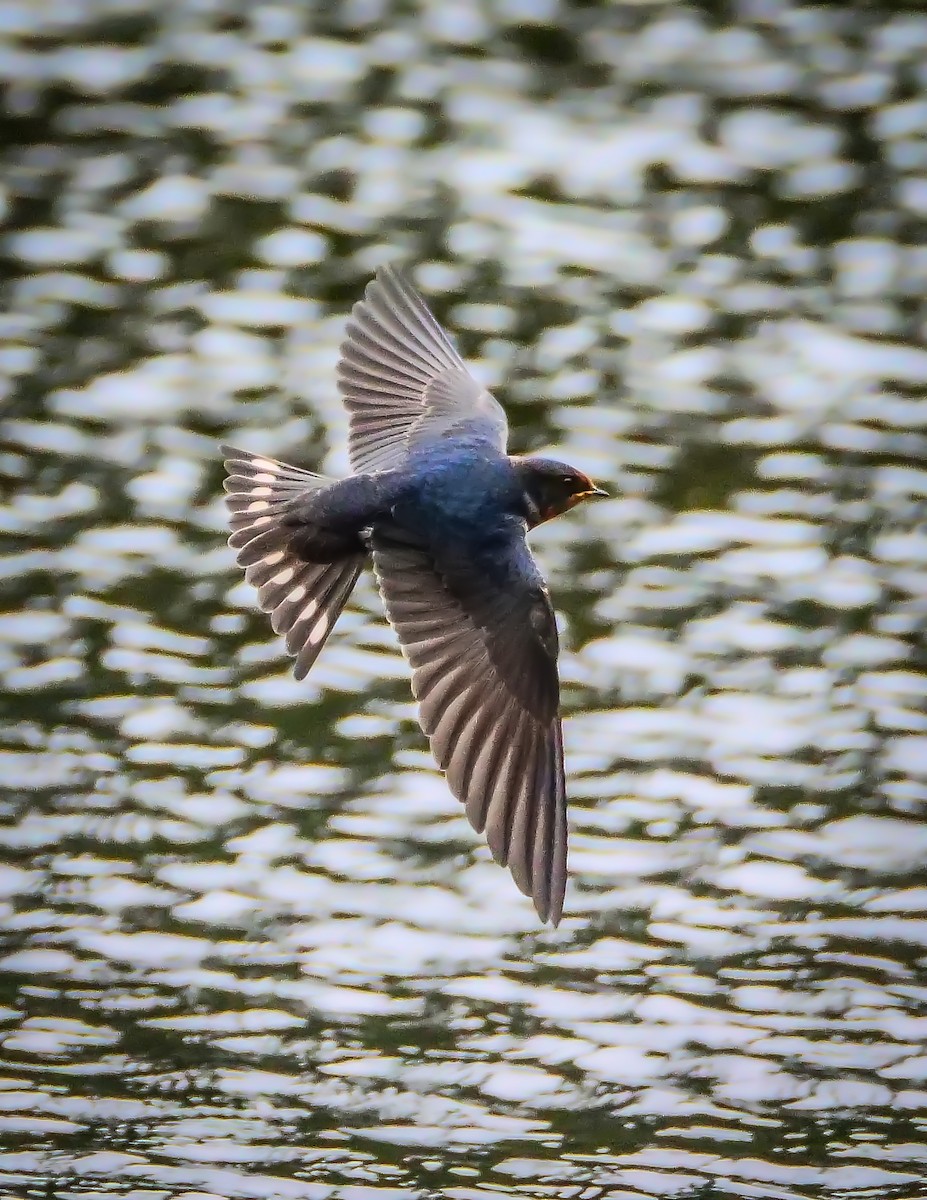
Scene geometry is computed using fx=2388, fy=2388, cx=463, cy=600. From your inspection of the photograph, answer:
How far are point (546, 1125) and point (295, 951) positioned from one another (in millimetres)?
777

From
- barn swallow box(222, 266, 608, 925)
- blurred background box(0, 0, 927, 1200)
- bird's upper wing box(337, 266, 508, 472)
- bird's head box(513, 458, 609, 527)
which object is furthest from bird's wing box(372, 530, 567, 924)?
blurred background box(0, 0, 927, 1200)

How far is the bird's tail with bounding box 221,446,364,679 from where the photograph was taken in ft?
→ 15.6

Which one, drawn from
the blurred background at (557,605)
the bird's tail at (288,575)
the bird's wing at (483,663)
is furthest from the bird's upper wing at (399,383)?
the blurred background at (557,605)

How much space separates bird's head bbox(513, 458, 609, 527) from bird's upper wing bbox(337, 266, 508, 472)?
10cm

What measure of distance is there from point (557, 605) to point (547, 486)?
6.13 ft

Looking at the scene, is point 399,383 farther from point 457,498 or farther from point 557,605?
point 557,605

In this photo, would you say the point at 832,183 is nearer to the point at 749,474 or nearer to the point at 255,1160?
the point at 749,474

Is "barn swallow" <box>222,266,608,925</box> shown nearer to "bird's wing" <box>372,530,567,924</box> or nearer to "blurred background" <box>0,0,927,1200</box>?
"bird's wing" <box>372,530,567,924</box>

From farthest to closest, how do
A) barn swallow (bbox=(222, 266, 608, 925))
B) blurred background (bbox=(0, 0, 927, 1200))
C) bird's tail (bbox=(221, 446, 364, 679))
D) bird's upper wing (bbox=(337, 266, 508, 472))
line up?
blurred background (bbox=(0, 0, 927, 1200)), bird's upper wing (bbox=(337, 266, 508, 472)), bird's tail (bbox=(221, 446, 364, 679)), barn swallow (bbox=(222, 266, 608, 925))

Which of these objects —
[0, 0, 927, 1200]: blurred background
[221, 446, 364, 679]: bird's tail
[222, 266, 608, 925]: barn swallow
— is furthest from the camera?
[0, 0, 927, 1200]: blurred background

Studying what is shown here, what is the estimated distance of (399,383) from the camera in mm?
5191

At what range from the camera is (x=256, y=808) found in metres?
5.93

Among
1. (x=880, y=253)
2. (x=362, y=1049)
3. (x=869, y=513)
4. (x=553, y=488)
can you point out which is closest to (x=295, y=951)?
(x=362, y=1049)

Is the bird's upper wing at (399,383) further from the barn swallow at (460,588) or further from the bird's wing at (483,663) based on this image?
the bird's wing at (483,663)
